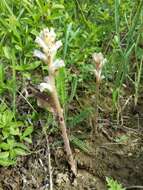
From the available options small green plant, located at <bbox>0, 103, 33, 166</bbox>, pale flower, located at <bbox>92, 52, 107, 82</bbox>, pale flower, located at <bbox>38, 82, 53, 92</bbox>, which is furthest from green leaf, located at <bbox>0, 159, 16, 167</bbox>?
pale flower, located at <bbox>92, 52, 107, 82</bbox>

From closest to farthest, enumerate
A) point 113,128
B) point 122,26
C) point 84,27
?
point 113,128
point 84,27
point 122,26

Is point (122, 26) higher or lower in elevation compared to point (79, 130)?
higher

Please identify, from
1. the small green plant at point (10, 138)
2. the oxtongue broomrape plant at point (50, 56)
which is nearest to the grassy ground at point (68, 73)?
the small green plant at point (10, 138)

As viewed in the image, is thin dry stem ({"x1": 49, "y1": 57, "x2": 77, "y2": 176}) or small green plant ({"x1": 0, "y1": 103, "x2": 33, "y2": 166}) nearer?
thin dry stem ({"x1": 49, "y1": 57, "x2": 77, "y2": 176})

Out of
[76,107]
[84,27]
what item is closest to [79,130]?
[76,107]

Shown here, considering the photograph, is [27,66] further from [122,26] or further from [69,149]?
[122,26]

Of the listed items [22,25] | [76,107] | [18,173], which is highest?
[22,25]

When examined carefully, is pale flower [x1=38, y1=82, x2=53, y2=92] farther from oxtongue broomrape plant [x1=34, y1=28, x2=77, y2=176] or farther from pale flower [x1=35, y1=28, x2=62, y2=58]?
pale flower [x1=35, y1=28, x2=62, y2=58]

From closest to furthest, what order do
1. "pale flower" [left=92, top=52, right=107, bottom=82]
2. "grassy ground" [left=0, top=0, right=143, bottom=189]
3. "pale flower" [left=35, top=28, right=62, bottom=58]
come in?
1. "pale flower" [left=35, top=28, right=62, bottom=58]
2. "pale flower" [left=92, top=52, right=107, bottom=82]
3. "grassy ground" [left=0, top=0, right=143, bottom=189]
